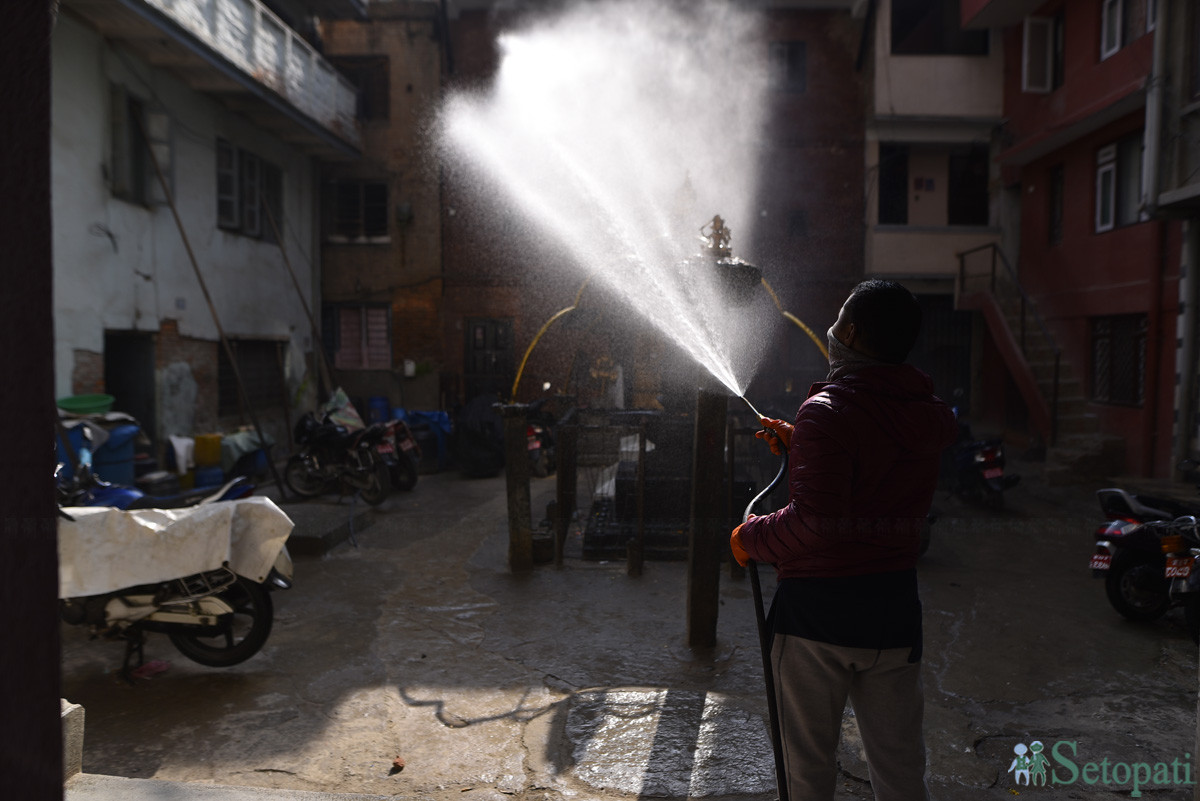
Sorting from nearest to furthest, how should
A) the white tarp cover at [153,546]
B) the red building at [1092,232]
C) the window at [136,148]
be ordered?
the white tarp cover at [153,546], the window at [136,148], the red building at [1092,232]

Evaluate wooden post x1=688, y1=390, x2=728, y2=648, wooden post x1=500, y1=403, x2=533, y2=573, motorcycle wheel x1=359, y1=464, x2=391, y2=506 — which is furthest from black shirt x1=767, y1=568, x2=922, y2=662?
motorcycle wheel x1=359, y1=464, x2=391, y2=506

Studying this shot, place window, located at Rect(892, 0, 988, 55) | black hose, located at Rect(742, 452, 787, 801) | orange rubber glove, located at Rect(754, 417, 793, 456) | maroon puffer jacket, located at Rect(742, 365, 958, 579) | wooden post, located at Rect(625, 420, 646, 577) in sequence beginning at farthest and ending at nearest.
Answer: window, located at Rect(892, 0, 988, 55) → wooden post, located at Rect(625, 420, 646, 577) → orange rubber glove, located at Rect(754, 417, 793, 456) → black hose, located at Rect(742, 452, 787, 801) → maroon puffer jacket, located at Rect(742, 365, 958, 579)

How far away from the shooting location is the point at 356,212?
17188 mm

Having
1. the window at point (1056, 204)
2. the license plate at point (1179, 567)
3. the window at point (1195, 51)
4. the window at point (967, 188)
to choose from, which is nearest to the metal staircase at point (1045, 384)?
the window at point (1056, 204)

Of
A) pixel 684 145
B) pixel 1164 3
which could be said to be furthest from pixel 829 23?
pixel 1164 3

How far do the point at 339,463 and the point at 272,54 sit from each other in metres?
7.58

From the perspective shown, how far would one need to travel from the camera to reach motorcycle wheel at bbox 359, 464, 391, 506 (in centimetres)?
958

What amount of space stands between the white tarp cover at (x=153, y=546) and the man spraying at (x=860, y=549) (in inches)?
137

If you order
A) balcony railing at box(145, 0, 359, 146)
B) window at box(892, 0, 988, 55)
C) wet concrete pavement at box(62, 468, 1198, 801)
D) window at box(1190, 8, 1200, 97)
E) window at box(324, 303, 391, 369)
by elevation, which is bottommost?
wet concrete pavement at box(62, 468, 1198, 801)

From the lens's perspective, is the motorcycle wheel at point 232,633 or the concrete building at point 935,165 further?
the concrete building at point 935,165

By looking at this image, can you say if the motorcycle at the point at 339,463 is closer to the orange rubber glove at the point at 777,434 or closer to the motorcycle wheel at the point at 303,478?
the motorcycle wheel at the point at 303,478

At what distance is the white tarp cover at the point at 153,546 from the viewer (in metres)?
4.29

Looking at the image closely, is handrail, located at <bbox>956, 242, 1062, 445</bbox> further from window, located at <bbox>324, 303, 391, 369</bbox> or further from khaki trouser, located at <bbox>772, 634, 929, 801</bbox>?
window, located at <bbox>324, 303, 391, 369</bbox>

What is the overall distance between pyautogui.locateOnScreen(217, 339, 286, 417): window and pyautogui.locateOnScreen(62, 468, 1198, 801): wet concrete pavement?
727 centimetres
